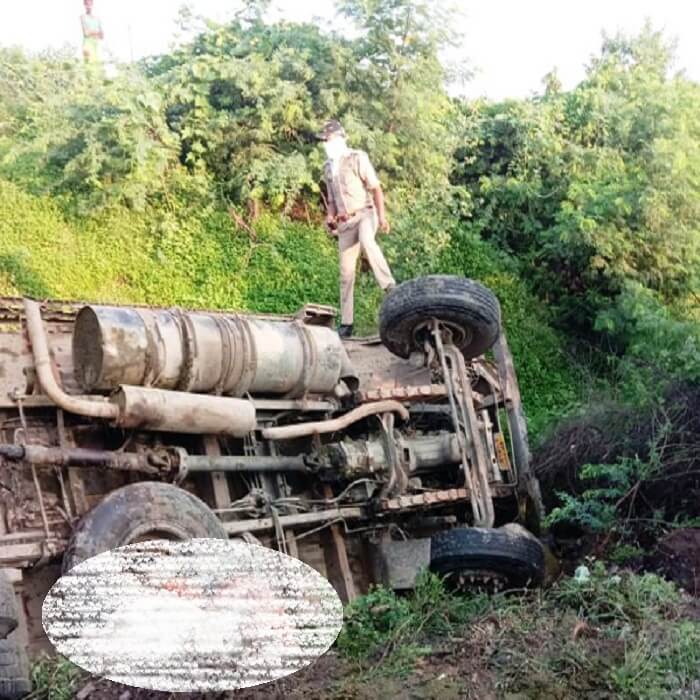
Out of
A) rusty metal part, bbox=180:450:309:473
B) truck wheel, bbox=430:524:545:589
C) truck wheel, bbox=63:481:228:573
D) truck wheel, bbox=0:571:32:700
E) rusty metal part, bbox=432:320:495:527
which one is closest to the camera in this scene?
truck wheel, bbox=0:571:32:700

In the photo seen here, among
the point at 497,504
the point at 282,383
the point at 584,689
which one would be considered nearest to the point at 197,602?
the point at 584,689

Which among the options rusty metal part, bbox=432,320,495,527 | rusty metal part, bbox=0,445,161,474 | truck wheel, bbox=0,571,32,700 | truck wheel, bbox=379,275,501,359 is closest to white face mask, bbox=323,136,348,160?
truck wheel, bbox=379,275,501,359

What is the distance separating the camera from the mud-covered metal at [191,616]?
3.40 m

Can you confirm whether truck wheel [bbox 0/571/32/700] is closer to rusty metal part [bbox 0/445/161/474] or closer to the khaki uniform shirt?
rusty metal part [bbox 0/445/161/474]

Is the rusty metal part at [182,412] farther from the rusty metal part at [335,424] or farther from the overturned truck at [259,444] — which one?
the rusty metal part at [335,424]

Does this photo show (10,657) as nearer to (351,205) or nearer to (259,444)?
(259,444)

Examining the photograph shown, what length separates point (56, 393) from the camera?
4742 mm

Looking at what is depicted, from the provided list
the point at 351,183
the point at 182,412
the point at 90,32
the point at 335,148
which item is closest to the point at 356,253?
the point at 351,183

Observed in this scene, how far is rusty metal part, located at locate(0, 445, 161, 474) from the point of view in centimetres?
450

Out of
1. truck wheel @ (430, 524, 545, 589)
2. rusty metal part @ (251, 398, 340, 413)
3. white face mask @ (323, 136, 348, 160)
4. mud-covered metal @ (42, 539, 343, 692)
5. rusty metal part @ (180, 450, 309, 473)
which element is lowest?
truck wheel @ (430, 524, 545, 589)

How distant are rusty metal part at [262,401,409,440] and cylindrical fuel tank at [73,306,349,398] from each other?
226 mm

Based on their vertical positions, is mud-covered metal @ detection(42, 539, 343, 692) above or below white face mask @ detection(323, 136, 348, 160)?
below

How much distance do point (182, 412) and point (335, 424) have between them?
1.10m

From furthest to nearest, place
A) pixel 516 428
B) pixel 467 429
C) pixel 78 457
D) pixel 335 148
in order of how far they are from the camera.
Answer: pixel 335 148 < pixel 516 428 < pixel 467 429 < pixel 78 457
